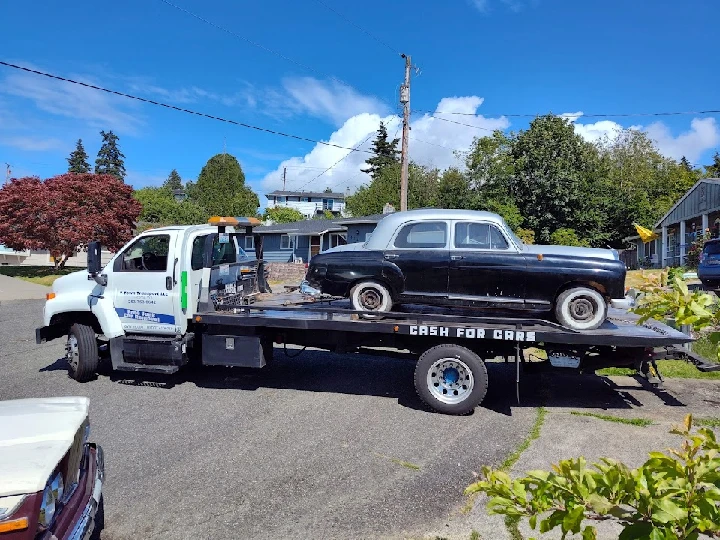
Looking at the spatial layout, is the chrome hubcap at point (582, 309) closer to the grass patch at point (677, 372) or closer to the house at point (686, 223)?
the grass patch at point (677, 372)

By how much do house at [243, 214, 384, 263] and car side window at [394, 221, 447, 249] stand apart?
2430 centimetres

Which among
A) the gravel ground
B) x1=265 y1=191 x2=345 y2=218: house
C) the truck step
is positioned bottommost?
the gravel ground

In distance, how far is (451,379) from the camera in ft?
21.0

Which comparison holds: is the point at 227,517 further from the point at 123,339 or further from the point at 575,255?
the point at 575,255

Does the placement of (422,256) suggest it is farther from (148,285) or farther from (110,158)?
(110,158)

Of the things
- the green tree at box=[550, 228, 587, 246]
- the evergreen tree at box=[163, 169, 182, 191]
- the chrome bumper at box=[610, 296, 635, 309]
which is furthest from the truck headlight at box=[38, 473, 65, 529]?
the evergreen tree at box=[163, 169, 182, 191]

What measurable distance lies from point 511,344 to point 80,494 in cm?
481

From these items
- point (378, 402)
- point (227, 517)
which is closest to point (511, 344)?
point (378, 402)

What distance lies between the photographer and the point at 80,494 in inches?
120

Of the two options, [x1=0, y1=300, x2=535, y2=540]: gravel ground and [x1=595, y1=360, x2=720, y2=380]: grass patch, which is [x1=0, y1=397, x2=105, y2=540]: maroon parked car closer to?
[x1=0, y1=300, x2=535, y2=540]: gravel ground

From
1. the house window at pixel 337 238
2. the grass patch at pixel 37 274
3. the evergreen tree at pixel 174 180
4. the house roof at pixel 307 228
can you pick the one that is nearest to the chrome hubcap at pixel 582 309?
the grass patch at pixel 37 274

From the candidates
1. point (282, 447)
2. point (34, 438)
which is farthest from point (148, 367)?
point (34, 438)

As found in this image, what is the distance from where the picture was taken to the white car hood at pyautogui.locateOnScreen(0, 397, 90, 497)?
249 centimetres

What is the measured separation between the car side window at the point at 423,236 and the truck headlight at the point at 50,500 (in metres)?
5.05
